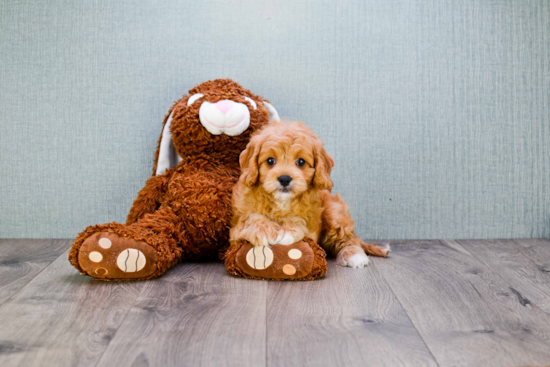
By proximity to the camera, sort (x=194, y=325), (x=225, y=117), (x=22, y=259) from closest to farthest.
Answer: (x=194, y=325), (x=225, y=117), (x=22, y=259)

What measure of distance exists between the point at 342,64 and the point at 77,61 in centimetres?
106

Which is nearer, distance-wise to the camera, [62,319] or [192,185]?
[62,319]

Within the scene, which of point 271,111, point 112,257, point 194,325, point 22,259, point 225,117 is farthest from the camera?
point 271,111

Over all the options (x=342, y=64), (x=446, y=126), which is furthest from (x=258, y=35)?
(x=446, y=126)

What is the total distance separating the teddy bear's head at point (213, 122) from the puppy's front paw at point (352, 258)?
501 millimetres

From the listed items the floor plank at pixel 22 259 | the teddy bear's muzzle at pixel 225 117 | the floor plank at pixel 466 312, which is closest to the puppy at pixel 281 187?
the teddy bear's muzzle at pixel 225 117

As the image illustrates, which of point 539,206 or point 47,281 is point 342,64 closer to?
point 539,206

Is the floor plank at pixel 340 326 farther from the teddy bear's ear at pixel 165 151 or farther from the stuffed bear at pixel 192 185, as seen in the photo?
the teddy bear's ear at pixel 165 151

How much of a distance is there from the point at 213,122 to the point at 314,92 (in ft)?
1.73

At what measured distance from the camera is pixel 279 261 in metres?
1.40

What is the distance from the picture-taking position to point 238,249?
1.45 m

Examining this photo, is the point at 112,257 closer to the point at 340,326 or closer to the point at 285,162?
the point at 285,162

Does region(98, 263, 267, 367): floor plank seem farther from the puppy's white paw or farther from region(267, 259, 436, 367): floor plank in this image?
the puppy's white paw

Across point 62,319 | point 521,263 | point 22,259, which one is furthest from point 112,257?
point 521,263
